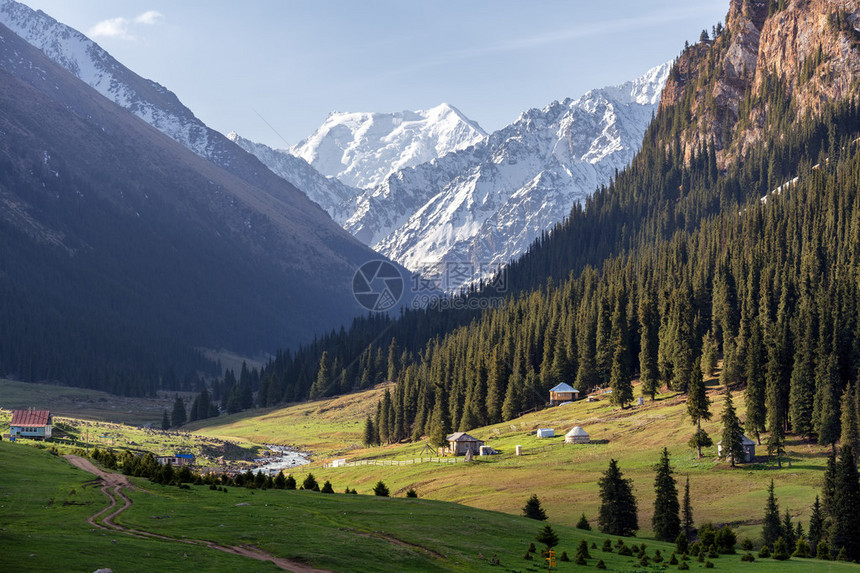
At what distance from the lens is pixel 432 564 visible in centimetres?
4744

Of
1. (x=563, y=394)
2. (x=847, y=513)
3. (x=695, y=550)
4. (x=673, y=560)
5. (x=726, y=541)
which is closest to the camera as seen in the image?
(x=673, y=560)

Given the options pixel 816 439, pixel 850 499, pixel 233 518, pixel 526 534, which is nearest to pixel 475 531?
pixel 526 534

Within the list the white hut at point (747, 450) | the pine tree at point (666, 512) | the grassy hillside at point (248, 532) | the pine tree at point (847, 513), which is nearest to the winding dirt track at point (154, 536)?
the grassy hillside at point (248, 532)

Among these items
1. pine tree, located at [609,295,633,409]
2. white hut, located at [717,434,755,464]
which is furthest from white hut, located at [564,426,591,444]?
white hut, located at [717,434,755,464]

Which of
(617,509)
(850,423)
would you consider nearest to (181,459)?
(617,509)

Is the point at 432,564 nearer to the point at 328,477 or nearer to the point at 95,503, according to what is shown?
the point at 95,503

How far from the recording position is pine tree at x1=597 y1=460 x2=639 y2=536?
77625 mm

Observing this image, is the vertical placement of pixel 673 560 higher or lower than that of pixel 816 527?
lower

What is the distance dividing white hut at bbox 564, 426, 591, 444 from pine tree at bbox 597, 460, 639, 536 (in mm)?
44643

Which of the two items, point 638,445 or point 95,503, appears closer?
point 95,503

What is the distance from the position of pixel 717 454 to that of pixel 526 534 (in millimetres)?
53669

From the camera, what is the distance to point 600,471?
348 feet

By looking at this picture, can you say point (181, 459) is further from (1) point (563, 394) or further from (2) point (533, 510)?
(1) point (563, 394)

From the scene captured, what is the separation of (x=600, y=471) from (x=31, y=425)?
8355 cm
